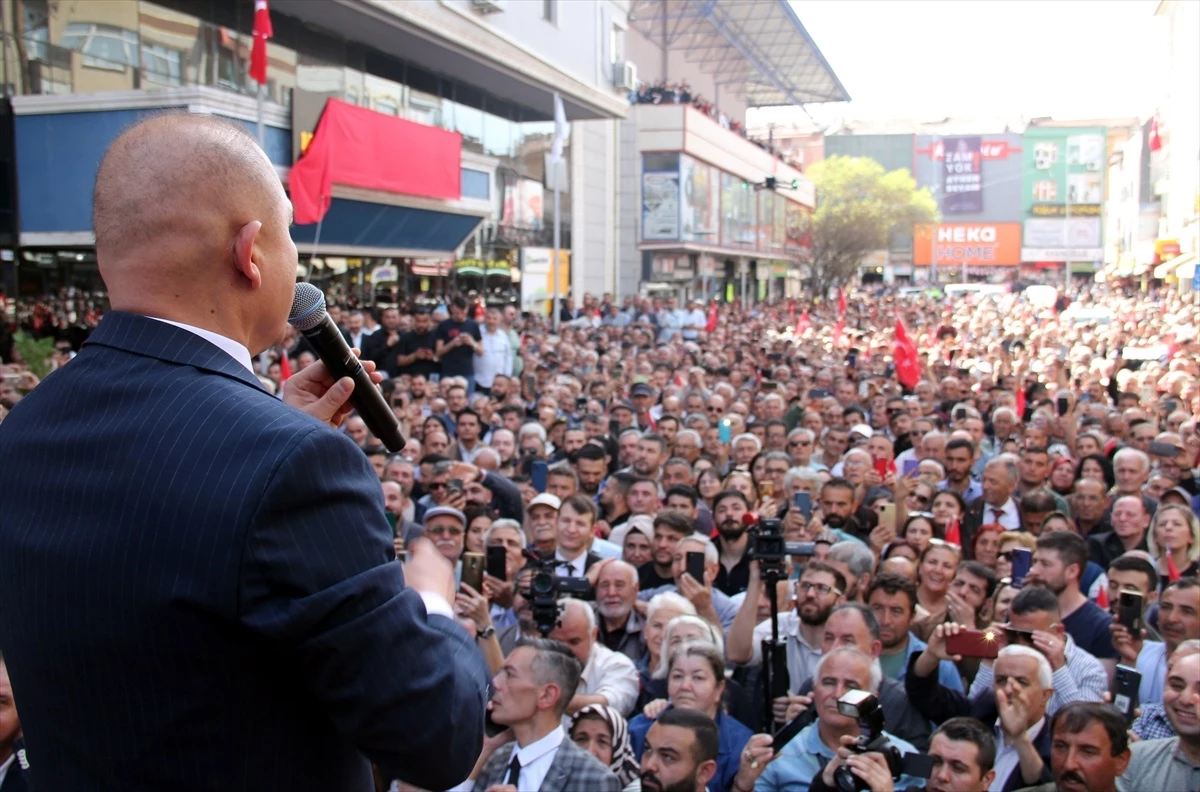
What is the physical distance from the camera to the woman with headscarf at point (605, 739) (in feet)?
14.5

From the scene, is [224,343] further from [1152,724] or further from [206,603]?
[1152,724]

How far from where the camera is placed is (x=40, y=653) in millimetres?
1433

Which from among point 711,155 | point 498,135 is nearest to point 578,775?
point 498,135

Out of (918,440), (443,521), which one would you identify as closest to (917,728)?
(443,521)

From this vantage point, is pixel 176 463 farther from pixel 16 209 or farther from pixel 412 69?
pixel 412 69

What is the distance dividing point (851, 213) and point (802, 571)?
58.7m

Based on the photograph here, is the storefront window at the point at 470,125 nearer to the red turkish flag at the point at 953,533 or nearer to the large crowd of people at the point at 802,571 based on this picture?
the large crowd of people at the point at 802,571

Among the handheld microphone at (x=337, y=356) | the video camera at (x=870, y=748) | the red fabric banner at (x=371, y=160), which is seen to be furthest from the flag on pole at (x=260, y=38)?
the handheld microphone at (x=337, y=356)

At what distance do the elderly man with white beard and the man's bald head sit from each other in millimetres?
4536

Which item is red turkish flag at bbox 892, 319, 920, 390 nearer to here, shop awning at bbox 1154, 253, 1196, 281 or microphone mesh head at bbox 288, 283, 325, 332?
microphone mesh head at bbox 288, 283, 325, 332

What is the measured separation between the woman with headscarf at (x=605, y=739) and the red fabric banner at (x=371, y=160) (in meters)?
10.7

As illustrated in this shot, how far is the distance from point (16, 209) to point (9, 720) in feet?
39.5

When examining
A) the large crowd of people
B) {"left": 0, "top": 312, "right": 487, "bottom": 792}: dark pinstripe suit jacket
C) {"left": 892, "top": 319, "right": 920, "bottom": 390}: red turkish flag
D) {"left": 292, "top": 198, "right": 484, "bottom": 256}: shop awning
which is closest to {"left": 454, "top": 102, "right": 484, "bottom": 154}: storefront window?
→ {"left": 292, "top": 198, "right": 484, "bottom": 256}: shop awning

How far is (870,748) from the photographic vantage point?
146 inches
